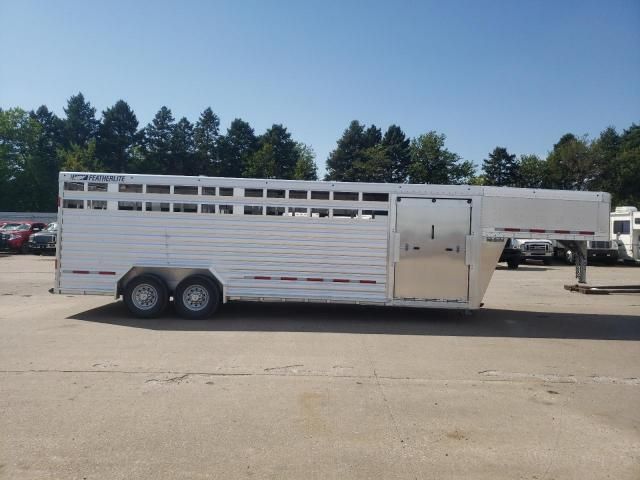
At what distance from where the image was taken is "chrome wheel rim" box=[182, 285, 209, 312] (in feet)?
32.6

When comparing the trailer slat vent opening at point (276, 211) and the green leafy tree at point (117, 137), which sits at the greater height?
the green leafy tree at point (117, 137)

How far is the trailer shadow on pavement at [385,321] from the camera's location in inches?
369

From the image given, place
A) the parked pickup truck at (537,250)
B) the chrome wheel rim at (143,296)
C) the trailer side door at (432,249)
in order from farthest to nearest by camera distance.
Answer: the parked pickup truck at (537,250), the chrome wheel rim at (143,296), the trailer side door at (432,249)

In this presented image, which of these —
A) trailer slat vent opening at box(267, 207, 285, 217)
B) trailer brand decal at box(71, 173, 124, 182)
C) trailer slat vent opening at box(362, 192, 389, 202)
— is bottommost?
trailer slat vent opening at box(267, 207, 285, 217)

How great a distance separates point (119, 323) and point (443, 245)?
20.3ft

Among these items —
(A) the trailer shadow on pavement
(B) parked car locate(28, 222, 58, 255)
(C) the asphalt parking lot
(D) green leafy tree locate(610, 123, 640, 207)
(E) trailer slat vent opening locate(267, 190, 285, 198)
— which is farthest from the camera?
(D) green leafy tree locate(610, 123, 640, 207)

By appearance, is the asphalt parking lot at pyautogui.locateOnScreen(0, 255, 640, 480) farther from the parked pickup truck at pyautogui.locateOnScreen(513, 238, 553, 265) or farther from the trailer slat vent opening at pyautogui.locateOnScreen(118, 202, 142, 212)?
the parked pickup truck at pyautogui.locateOnScreen(513, 238, 553, 265)

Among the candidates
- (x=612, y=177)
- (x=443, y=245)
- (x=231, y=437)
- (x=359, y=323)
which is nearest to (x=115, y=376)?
(x=231, y=437)

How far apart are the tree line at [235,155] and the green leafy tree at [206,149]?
0.12 metres

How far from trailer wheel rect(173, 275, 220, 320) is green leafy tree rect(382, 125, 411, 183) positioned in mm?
49951

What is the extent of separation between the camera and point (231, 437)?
179 inches

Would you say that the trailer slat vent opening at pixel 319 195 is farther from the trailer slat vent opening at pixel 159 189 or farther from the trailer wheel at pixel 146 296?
the trailer wheel at pixel 146 296

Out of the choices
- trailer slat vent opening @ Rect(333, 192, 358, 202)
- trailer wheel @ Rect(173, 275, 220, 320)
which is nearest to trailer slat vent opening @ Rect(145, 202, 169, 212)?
trailer wheel @ Rect(173, 275, 220, 320)

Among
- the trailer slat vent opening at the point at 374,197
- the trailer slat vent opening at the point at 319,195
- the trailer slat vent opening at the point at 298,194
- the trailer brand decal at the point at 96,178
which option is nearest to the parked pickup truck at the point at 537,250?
the trailer slat vent opening at the point at 374,197
